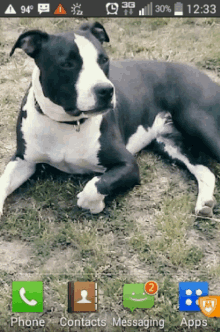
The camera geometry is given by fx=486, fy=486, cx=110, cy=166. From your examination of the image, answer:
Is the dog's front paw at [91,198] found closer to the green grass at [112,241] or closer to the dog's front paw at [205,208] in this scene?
the green grass at [112,241]

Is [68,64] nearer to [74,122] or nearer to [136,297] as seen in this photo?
[74,122]

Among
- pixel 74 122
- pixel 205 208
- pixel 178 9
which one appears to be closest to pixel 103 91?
pixel 74 122

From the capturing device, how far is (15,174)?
3744 mm

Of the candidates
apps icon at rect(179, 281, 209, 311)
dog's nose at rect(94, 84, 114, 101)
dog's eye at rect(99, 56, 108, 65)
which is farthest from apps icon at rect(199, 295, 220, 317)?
dog's eye at rect(99, 56, 108, 65)

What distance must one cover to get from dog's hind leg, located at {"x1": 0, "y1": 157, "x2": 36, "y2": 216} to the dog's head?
0.70 metres

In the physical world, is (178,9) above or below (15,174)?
above

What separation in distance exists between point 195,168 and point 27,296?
1.85m

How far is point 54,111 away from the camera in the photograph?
336 cm

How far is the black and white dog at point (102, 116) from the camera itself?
3.15m

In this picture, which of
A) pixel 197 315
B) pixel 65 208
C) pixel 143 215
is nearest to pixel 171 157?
pixel 143 215

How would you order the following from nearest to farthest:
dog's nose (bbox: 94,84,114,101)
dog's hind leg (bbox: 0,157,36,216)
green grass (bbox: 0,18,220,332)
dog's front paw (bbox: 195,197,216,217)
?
green grass (bbox: 0,18,220,332) < dog's nose (bbox: 94,84,114,101) < dog's front paw (bbox: 195,197,216,217) < dog's hind leg (bbox: 0,157,36,216)

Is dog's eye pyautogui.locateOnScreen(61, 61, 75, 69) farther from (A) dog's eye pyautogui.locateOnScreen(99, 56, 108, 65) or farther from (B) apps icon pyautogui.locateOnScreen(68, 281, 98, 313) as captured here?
(B) apps icon pyautogui.locateOnScreen(68, 281, 98, 313)

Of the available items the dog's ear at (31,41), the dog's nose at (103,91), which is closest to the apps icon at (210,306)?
the dog's nose at (103,91)

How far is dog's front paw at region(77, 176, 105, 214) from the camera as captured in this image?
11.2ft
